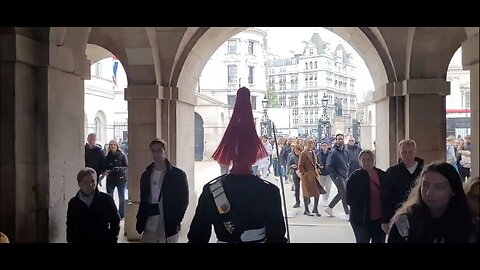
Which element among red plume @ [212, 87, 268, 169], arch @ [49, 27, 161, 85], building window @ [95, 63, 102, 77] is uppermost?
building window @ [95, 63, 102, 77]

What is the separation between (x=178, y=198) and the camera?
13.0 ft

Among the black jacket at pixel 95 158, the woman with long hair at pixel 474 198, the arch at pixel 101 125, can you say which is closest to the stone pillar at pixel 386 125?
the woman with long hair at pixel 474 198

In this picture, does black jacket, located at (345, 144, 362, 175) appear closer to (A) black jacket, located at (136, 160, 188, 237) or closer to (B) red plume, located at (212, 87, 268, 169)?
(A) black jacket, located at (136, 160, 188, 237)

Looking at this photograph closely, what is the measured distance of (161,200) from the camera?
3988 mm

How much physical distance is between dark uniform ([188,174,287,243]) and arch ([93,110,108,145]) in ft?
62.0

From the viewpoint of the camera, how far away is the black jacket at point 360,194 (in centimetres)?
423

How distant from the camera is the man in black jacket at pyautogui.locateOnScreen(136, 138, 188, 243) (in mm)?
3967

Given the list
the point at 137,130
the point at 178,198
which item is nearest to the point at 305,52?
the point at 137,130

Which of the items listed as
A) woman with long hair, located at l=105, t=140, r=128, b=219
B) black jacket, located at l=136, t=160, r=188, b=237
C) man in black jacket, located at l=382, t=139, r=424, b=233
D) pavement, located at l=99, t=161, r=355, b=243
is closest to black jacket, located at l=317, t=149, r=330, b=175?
pavement, located at l=99, t=161, r=355, b=243

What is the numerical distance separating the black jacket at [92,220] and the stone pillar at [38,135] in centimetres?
30

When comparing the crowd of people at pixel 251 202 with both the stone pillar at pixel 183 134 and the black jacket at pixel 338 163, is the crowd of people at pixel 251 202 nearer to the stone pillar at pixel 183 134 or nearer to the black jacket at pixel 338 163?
the stone pillar at pixel 183 134

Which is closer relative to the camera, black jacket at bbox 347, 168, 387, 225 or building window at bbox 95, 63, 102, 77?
black jacket at bbox 347, 168, 387, 225
